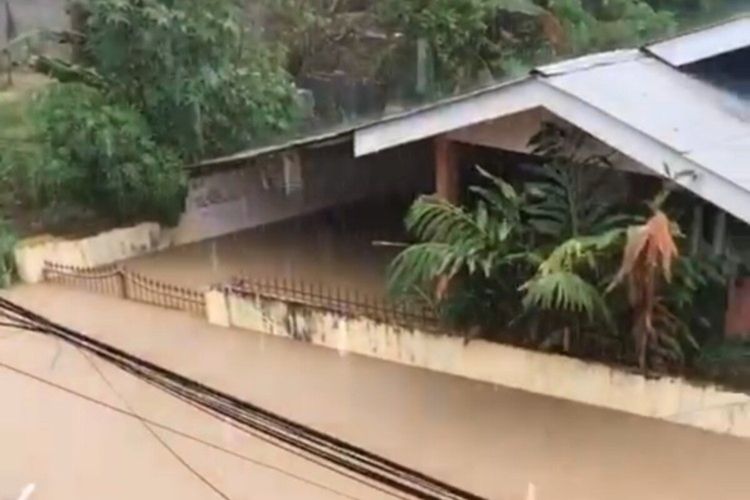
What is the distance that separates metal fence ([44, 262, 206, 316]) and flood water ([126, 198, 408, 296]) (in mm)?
543

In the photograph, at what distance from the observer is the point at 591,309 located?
872cm

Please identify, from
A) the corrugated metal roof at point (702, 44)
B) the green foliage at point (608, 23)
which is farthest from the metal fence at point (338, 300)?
the green foliage at point (608, 23)

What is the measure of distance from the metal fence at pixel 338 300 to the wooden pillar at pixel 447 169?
45.8 inches

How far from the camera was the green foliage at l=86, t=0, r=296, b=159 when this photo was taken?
41.5ft

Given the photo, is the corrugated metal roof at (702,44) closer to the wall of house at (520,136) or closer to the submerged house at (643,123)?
the submerged house at (643,123)

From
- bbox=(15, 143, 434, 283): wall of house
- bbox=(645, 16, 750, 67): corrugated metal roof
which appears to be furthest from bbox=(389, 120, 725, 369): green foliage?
bbox=(15, 143, 434, 283): wall of house

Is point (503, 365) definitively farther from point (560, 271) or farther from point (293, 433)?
point (293, 433)

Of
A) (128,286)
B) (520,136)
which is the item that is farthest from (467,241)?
(128,286)

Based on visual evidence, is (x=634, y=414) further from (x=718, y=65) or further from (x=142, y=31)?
(x=142, y=31)

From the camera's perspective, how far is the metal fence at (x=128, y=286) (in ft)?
38.9

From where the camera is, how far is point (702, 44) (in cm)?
1100

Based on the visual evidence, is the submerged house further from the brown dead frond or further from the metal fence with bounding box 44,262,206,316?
the metal fence with bounding box 44,262,206,316

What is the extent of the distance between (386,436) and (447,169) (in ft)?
9.35

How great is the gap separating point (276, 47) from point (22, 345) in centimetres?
594
